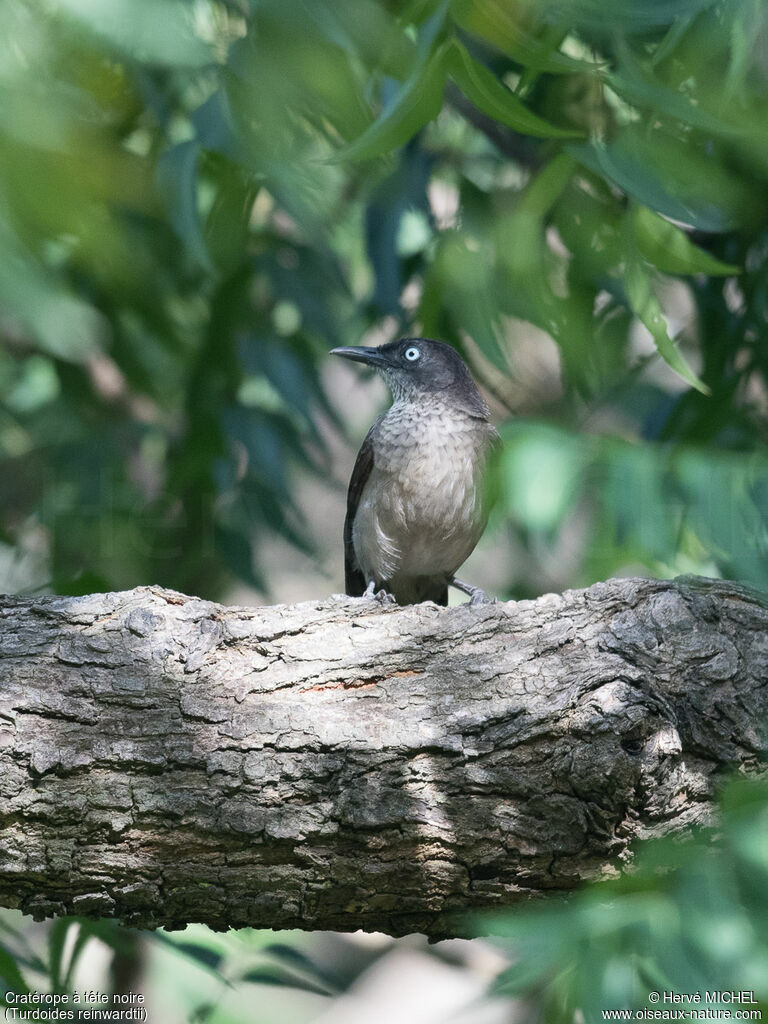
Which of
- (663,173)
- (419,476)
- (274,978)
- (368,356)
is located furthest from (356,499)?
(663,173)

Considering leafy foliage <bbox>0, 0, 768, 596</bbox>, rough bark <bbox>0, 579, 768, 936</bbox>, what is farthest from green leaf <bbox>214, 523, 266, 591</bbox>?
rough bark <bbox>0, 579, 768, 936</bbox>

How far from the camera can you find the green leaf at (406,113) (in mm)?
2006

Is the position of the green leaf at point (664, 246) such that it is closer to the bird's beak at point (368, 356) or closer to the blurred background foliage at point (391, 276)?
the blurred background foliage at point (391, 276)

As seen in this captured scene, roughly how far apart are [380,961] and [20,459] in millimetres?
5668

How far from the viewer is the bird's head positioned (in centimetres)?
671

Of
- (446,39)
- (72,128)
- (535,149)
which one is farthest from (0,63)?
(535,149)

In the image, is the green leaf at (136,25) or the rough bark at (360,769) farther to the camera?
the rough bark at (360,769)

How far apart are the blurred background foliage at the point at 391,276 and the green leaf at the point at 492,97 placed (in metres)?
0.01

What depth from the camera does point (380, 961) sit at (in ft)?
32.0

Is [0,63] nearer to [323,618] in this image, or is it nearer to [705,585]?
[323,618]

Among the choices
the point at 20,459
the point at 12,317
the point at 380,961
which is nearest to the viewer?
the point at 12,317

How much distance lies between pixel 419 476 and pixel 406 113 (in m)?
4.21

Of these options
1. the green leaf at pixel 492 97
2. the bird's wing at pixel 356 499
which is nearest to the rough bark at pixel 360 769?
the green leaf at pixel 492 97

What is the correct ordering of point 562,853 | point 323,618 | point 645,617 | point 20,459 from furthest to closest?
1. point 20,459
2. point 323,618
3. point 645,617
4. point 562,853
